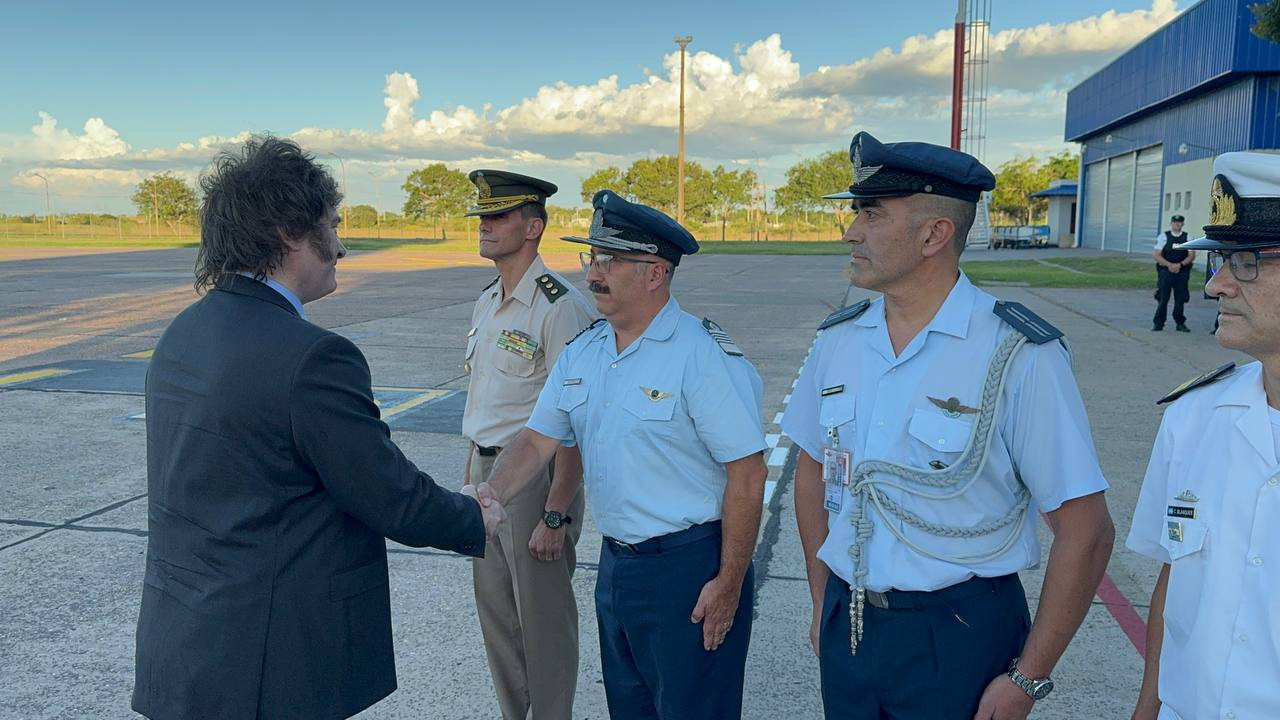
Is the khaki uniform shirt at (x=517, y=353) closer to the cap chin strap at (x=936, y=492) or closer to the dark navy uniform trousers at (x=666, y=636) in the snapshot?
the dark navy uniform trousers at (x=666, y=636)

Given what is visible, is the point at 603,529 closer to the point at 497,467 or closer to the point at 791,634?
the point at 497,467

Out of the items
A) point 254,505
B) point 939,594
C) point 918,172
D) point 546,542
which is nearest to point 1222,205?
point 918,172

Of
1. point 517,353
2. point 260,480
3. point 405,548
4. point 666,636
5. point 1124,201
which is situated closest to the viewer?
point 260,480

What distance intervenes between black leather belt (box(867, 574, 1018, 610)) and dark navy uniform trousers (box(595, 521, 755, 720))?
0.61 meters

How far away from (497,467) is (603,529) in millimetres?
416

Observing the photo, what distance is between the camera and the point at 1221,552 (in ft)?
5.65

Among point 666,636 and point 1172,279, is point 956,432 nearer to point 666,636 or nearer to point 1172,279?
point 666,636

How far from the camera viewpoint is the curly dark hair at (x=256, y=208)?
6.92 feet

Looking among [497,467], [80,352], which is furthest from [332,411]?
[80,352]

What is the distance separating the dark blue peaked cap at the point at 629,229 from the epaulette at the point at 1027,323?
3.24ft

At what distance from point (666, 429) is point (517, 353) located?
1041 millimetres

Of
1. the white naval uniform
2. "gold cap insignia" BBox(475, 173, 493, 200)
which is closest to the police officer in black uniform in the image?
"gold cap insignia" BBox(475, 173, 493, 200)

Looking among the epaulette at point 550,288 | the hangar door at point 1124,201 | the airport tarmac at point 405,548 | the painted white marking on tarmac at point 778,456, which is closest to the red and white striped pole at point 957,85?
the airport tarmac at point 405,548

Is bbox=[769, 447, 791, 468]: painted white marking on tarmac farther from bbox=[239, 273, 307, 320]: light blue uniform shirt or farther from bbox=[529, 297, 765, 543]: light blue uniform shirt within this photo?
bbox=[239, 273, 307, 320]: light blue uniform shirt
